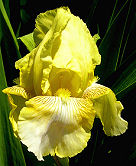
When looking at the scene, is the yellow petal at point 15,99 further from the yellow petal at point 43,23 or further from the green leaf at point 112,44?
the green leaf at point 112,44

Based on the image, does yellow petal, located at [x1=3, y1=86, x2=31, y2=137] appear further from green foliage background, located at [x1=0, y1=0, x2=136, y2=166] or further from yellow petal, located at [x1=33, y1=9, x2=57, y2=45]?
yellow petal, located at [x1=33, y1=9, x2=57, y2=45]

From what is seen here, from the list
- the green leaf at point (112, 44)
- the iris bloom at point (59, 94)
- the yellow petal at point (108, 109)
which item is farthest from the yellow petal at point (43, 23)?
the green leaf at point (112, 44)

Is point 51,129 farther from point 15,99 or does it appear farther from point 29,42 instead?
point 29,42

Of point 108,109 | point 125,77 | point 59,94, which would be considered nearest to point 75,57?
point 59,94

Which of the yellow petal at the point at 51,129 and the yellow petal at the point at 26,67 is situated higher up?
the yellow petal at the point at 26,67

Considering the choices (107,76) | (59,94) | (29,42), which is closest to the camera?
(59,94)

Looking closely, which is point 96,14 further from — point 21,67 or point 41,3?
point 21,67

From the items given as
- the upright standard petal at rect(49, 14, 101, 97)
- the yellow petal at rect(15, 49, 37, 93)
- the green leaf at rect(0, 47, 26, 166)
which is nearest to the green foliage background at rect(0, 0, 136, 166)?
the green leaf at rect(0, 47, 26, 166)
